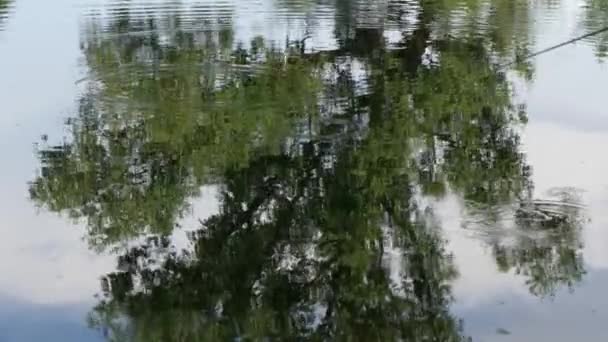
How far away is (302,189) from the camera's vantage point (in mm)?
7375

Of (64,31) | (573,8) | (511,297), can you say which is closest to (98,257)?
(511,297)

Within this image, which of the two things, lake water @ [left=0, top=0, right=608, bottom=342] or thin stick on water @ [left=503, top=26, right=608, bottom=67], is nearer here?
lake water @ [left=0, top=0, right=608, bottom=342]

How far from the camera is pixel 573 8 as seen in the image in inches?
598

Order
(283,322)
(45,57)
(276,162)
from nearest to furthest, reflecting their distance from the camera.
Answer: (283,322)
(276,162)
(45,57)

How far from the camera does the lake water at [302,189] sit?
18.9ft

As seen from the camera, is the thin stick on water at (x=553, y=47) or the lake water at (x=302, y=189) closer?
the lake water at (x=302, y=189)

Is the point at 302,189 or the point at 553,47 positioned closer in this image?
the point at 302,189

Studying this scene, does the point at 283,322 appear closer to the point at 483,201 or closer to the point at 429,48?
the point at 483,201

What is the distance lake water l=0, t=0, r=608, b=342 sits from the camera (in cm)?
576

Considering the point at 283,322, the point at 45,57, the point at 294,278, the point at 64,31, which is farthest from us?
the point at 64,31

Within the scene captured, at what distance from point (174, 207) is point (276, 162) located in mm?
969

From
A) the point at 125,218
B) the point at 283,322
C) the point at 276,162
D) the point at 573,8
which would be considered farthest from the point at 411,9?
the point at 283,322

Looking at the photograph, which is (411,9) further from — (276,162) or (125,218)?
(125,218)

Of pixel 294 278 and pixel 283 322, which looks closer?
pixel 283 322
